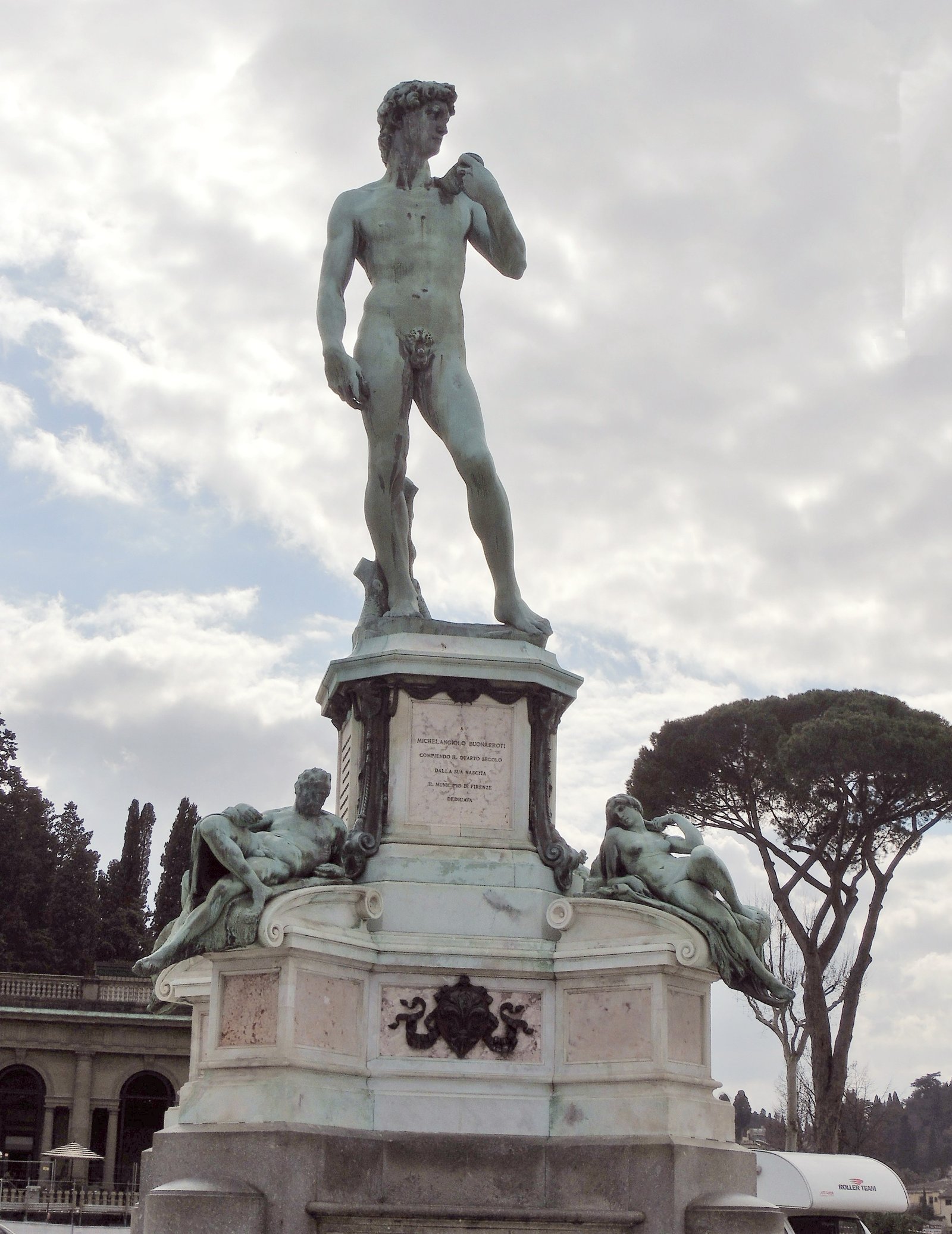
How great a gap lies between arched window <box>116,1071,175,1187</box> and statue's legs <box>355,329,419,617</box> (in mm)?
41217

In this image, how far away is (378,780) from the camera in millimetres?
10398

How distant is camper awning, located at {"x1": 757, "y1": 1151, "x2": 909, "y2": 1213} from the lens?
2491 centimetres

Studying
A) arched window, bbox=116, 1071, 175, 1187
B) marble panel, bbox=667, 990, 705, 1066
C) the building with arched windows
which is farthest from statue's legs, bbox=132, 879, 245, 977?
arched window, bbox=116, 1071, 175, 1187

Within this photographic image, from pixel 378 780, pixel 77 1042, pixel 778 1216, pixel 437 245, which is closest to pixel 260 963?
pixel 378 780

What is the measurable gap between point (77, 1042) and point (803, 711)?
25948mm

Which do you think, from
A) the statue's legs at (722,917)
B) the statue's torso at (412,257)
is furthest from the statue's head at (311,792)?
the statue's torso at (412,257)

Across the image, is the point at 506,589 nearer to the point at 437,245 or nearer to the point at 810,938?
the point at 437,245

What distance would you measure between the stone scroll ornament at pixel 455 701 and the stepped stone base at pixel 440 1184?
1.78 meters

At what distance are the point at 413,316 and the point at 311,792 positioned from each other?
3.58 meters

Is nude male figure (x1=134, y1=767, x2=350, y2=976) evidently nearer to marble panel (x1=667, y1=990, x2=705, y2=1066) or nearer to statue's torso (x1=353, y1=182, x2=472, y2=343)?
marble panel (x1=667, y1=990, x2=705, y2=1066)

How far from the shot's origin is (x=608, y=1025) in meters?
9.57

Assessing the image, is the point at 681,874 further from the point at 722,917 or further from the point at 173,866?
the point at 173,866

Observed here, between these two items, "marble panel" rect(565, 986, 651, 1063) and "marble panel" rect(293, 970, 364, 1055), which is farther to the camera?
"marble panel" rect(565, 986, 651, 1063)

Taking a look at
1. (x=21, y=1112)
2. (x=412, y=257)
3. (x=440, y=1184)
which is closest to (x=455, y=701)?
(x=440, y=1184)
